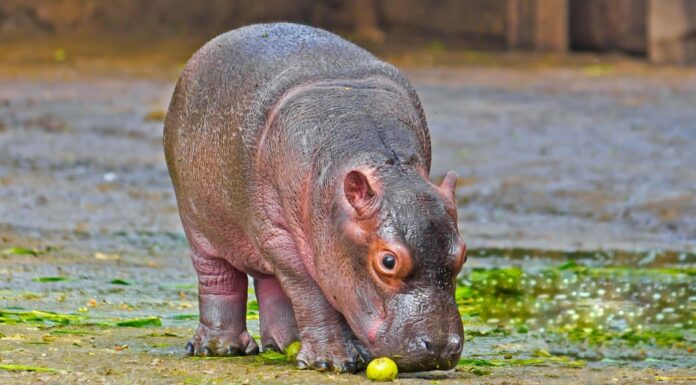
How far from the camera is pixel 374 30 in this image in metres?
19.8

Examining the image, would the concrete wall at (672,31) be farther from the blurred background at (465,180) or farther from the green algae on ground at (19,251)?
the green algae on ground at (19,251)

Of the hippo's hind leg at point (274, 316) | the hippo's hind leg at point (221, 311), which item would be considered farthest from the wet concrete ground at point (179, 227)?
the hippo's hind leg at point (274, 316)

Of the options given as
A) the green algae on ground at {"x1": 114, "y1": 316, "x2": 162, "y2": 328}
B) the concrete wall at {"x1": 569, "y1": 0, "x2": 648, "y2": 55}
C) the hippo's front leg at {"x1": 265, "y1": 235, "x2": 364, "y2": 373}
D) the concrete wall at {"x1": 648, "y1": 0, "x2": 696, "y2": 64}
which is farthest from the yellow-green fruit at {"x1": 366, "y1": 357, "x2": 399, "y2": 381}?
the concrete wall at {"x1": 569, "y1": 0, "x2": 648, "y2": 55}

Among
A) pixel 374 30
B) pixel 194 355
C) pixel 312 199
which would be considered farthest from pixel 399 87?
pixel 374 30

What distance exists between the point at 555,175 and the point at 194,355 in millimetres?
5717

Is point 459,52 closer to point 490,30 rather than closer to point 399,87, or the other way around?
point 490,30

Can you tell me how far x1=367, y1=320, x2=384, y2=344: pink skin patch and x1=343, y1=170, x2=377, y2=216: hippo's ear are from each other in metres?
0.31

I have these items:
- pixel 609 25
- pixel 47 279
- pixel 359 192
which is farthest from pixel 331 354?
pixel 609 25

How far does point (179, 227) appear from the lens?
8461 mm

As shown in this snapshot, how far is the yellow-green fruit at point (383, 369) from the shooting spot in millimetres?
4000

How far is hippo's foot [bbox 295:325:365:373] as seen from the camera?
14.2ft

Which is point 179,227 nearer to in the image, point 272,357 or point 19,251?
point 19,251

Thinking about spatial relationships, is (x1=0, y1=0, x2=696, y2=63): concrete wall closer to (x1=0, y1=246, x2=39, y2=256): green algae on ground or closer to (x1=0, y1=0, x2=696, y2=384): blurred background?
(x1=0, y1=0, x2=696, y2=384): blurred background

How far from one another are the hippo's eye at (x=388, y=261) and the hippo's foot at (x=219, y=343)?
1.05 m
